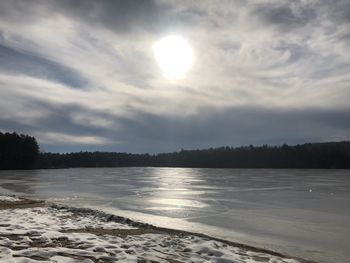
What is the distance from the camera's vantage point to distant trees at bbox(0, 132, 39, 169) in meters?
124

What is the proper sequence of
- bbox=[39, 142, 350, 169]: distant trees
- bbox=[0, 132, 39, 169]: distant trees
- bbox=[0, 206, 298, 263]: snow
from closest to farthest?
bbox=[0, 206, 298, 263]: snow < bbox=[0, 132, 39, 169]: distant trees < bbox=[39, 142, 350, 169]: distant trees

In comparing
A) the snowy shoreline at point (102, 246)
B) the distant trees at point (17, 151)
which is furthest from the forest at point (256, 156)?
the snowy shoreline at point (102, 246)

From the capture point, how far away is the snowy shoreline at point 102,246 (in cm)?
952

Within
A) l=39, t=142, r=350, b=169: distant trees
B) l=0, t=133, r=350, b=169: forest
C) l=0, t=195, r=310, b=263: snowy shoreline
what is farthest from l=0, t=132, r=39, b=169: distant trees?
l=0, t=195, r=310, b=263: snowy shoreline

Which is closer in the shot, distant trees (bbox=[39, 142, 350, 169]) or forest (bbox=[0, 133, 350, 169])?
forest (bbox=[0, 133, 350, 169])

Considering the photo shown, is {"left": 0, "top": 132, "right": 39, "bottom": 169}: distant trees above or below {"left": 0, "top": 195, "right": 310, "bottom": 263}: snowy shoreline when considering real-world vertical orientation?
above

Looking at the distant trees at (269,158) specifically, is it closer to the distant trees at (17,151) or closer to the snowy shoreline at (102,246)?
the distant trees at (17,151)

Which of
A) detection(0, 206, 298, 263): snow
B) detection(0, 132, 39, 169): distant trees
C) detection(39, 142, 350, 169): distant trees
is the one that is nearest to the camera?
detection(0, 206, 298, 263): snow

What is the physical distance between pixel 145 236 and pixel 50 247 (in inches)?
141

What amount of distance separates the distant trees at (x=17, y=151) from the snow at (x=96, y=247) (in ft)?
386

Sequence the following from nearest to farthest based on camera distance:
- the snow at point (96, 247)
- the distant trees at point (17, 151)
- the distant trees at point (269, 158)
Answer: the snow at point (96, 247) → the distant trees at point (17, 151) → the distant trees at point (269, 158)

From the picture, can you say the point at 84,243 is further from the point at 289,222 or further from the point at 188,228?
the point at 289,222

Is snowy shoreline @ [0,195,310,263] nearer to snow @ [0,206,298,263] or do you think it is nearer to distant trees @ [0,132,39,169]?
snow @ [0,206,298,263]

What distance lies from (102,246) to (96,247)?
215mm
